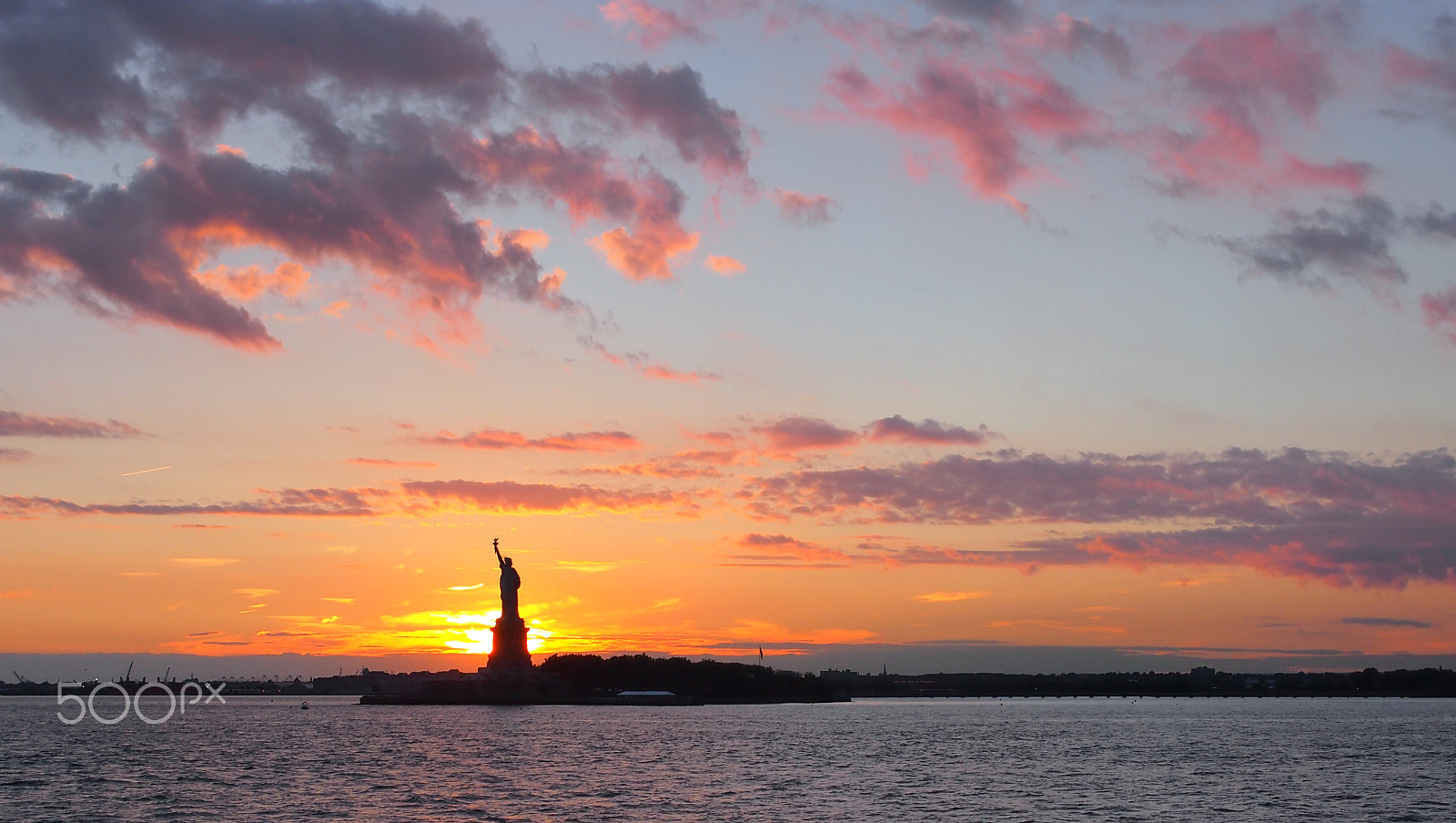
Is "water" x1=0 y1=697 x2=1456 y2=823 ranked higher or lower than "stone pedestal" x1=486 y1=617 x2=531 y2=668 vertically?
lower

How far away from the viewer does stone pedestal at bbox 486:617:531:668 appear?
170 m

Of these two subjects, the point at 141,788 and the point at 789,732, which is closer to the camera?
the point at 141,788

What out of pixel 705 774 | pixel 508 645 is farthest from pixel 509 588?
pixel 705 774

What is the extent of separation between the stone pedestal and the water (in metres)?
33.6

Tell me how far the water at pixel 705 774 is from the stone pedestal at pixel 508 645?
1321 inches

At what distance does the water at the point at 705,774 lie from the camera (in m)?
59.2

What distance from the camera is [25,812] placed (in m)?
56.7

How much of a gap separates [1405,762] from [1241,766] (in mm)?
13699

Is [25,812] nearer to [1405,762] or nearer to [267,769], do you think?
[267,769]

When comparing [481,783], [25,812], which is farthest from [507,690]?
[25,812]

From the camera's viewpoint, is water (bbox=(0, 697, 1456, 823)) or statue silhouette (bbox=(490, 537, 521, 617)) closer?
water (bbox=(0, 697, 1456, 823))

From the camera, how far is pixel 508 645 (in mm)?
171250

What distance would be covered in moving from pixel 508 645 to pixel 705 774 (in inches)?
3897

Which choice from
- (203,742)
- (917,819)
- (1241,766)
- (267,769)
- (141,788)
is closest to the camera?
(917,819)
